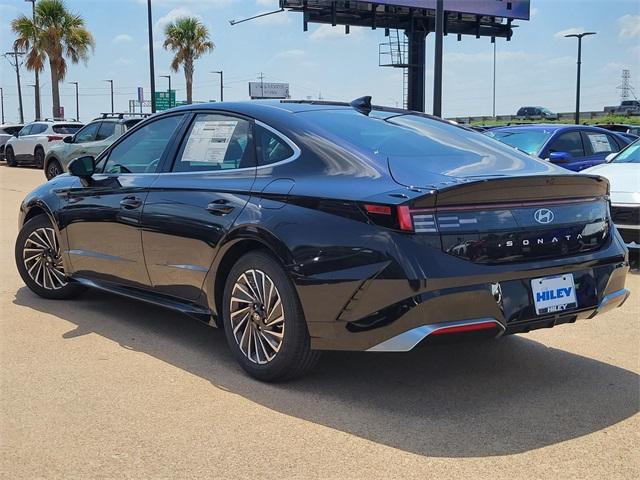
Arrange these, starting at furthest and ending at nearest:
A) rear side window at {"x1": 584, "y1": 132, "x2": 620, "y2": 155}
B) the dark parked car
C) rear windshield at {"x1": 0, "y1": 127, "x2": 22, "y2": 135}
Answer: the dark parked car, rear windshield at {"x1": 0, "y1": 127, "x2": 22, "y2": 135}, rear side window at {"x1": 584, "y1": 132, "x2": 620, "y2": 155}

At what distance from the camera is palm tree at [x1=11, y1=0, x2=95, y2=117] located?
3959 cm

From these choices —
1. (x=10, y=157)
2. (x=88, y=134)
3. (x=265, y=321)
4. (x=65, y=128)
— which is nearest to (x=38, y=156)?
(x=65, y=128)

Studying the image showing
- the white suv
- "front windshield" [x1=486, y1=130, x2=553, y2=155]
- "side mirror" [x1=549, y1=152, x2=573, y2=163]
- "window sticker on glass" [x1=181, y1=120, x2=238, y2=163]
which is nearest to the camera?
"window sticker on glass" [x1=181, y1=120, x2=238, y2=163]

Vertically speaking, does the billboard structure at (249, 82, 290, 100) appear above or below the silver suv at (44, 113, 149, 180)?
above

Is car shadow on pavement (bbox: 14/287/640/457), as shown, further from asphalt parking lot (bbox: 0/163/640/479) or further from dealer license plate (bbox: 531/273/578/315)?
dealer license plate (bbox: 531/273/578/315)

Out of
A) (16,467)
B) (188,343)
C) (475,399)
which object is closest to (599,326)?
(475,399)

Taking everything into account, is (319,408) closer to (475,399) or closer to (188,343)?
(475,399)

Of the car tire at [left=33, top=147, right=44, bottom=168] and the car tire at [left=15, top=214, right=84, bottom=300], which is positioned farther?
the car tire at [left=33, top=147, right=44, bottom=168]

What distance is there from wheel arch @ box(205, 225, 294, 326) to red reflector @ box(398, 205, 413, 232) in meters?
0.65

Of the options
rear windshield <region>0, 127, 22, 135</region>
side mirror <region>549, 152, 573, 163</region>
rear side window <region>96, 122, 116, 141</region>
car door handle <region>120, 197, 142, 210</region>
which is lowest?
car door handle <region>120, 197, 142, 210</region>

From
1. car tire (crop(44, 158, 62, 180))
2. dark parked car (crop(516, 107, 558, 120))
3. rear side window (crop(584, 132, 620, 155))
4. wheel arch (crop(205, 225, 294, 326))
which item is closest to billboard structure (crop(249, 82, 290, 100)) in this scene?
dark parked car (crop(516, 107, 558, 120))

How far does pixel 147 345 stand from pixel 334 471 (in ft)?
7.15

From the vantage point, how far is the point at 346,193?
3.71 metres

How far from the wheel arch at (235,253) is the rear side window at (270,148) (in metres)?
0.46
